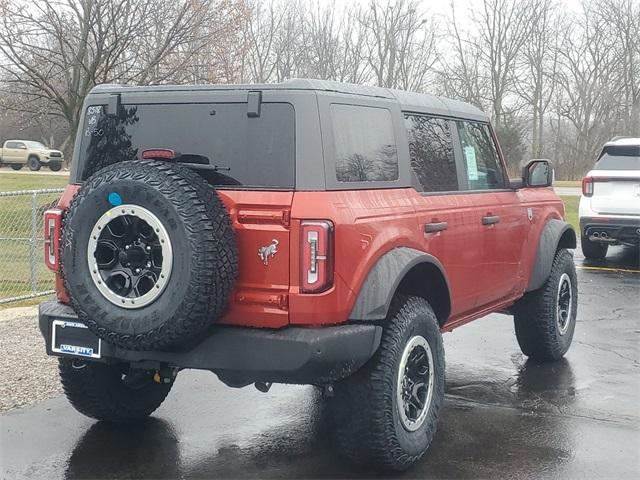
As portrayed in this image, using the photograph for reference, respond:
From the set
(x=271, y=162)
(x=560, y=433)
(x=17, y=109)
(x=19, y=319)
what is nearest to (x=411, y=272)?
(x=271, y=162)

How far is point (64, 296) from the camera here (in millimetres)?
4270

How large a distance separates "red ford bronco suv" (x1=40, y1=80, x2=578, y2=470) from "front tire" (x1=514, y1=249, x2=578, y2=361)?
184 centimetres

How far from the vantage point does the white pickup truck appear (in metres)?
40.9

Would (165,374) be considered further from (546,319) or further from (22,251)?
(22,251)

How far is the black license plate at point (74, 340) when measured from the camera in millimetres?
3951

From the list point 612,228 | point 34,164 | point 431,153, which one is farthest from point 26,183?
point 431,153

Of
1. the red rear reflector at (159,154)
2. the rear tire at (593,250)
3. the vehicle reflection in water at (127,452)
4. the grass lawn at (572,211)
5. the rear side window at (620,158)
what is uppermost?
the rear side window at (620,158)

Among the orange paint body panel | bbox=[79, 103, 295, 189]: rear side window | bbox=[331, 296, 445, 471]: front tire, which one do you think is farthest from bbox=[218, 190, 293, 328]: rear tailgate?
bbox=[331, 296, 445, 471]: front tire

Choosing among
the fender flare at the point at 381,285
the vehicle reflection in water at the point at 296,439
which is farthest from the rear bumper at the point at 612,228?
the fender flare at the point at 381,285

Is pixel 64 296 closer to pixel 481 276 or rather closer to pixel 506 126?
pixel 481 276

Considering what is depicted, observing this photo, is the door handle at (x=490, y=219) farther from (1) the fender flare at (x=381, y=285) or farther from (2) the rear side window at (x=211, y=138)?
(2) the rear side window at (x=211, y=138)

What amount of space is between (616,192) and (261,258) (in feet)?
28.8

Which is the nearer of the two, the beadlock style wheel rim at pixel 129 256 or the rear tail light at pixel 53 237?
the beadlock style wheel rim at pixel 129 256

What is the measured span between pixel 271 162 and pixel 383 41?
36.6 m
